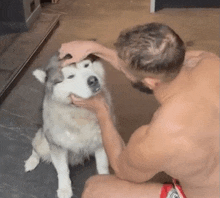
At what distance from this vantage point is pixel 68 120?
1901mm

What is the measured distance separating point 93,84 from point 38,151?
2.45ft

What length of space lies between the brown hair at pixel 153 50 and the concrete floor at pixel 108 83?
125 cm

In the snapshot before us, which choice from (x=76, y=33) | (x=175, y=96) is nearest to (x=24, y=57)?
(x=76, y=33)

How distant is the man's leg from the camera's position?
5.00 ft

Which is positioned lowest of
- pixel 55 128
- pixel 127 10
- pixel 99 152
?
pixel 127 10

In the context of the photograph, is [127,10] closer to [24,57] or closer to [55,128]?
[24,57]

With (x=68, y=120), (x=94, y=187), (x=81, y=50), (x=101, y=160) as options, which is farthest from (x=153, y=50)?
(x=101, y=160)

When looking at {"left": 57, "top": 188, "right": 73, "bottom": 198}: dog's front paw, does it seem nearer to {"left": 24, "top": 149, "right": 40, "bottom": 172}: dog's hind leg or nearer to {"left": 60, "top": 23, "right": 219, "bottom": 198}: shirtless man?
{"left": 24, "top": 149, "right": 40, "bottom": 172}: dog's hind leg

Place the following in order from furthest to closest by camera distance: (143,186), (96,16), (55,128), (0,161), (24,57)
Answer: (96,16), (24,57), (0,161), (55,128), (143,186)

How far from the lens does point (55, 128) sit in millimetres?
1918

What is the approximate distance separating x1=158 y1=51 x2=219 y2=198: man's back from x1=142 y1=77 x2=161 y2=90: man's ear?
5 centimetres

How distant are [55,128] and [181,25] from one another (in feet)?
10.7

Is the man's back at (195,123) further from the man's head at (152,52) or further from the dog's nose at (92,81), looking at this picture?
the dog's nose at (92,81)

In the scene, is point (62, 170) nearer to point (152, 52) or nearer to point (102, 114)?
point (102, 114)
